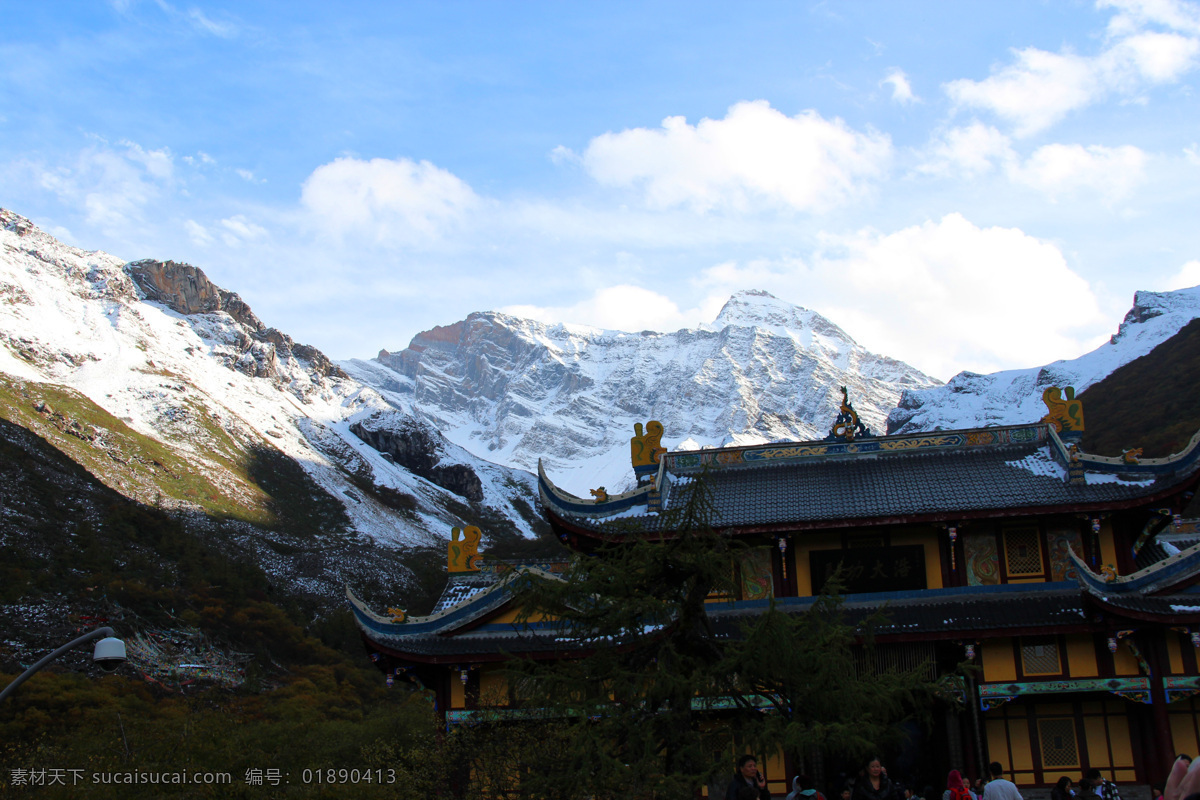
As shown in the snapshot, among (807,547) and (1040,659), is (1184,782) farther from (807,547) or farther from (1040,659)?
(807,547)

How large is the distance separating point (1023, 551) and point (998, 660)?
8.03 ft

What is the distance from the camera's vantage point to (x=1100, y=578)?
18500 mm

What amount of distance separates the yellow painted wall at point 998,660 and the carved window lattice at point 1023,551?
1666 mm

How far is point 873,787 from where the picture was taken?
11336mm

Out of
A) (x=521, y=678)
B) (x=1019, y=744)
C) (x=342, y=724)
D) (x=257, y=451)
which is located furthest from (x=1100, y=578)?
(x=257, y=451)

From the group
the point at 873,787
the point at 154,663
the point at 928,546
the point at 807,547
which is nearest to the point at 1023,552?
the point at 928,546

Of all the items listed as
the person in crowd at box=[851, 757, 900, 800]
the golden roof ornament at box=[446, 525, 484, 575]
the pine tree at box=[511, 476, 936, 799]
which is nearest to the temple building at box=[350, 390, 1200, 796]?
the golden roof ornament at box=[446, 525, 484, 575]

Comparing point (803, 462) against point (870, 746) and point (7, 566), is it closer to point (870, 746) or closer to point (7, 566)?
point (870, 746)

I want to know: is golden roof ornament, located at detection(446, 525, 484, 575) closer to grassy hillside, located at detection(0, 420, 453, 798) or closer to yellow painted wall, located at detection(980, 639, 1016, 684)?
grassy hillside, located at detection(0, 420, 453, 798)

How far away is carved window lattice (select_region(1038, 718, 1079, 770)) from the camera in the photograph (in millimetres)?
19359

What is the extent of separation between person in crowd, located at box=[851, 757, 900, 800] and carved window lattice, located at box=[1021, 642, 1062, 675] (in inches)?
370

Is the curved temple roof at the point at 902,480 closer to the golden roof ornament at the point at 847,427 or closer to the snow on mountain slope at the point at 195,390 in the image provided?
the golden roof ornament at the point at 847,427

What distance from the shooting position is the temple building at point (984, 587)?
18.7 metres

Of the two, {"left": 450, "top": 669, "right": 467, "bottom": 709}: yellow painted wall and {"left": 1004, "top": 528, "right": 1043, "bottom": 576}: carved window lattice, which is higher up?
{"left": 1004, "top": 528, "right": 1043, "bottom": 576}: carved window lattice
